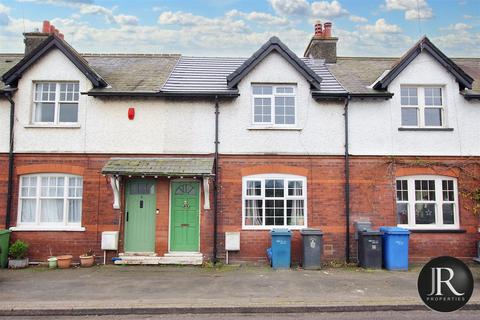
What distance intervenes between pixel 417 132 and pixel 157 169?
326 inches

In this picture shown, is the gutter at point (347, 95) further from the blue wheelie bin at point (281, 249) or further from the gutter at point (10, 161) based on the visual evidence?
the gutter at point (10, 161)

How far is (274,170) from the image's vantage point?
1199cm

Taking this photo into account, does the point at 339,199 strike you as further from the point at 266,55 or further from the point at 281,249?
the point at 266,55

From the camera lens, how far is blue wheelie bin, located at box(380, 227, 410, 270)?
35.5 ft

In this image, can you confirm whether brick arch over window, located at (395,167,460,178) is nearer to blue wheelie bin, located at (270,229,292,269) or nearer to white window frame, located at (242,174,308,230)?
white window frame, located at (242,174,308,230)

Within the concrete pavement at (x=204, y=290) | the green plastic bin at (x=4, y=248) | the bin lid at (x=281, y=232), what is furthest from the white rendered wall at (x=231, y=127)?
the concrete pavement at (x=204, y=290)

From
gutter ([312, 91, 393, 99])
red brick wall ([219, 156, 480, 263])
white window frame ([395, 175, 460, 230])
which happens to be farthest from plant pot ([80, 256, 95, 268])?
white window frame ([395, 175, 460, 230])

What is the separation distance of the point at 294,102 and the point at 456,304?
10201 millimetres

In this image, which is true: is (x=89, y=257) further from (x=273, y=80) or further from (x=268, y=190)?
(x=273, y=80)

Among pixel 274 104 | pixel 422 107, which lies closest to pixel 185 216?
pixel 274 104

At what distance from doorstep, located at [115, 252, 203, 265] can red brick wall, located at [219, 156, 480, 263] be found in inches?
36.2

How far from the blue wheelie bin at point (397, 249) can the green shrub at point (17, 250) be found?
1049 centimetres

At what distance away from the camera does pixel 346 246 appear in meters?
11.7

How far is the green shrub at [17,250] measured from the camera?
10961 millimetres
